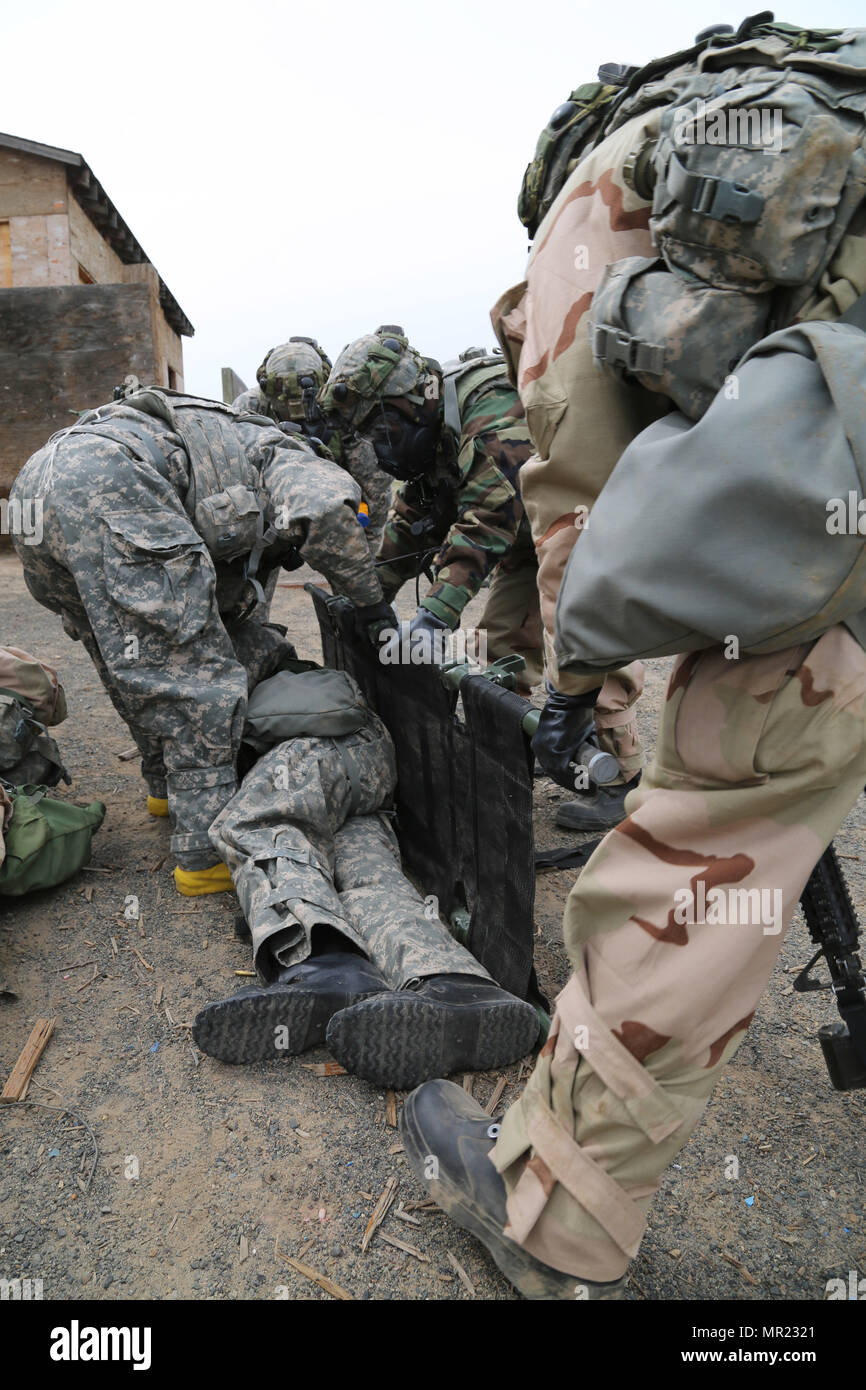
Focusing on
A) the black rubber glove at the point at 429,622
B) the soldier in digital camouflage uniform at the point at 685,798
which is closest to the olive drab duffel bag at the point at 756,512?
the soldier in digital camouflage uniform at the point at 685,798

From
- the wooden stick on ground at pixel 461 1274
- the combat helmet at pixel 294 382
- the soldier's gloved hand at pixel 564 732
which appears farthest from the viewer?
the combat helmet at pixel 294 382

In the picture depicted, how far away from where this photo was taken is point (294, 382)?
17.7ft

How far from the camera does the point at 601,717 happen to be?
139 inches

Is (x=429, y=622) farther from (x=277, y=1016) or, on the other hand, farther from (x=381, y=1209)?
(x=381, y=1209)

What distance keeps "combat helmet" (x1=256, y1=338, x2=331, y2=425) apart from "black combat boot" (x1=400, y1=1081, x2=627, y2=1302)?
4418 millimetres

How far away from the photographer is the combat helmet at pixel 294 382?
5406mm

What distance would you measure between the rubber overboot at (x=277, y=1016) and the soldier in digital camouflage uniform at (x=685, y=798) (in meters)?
0.76

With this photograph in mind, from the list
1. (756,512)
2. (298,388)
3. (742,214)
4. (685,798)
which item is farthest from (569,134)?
(298,388)

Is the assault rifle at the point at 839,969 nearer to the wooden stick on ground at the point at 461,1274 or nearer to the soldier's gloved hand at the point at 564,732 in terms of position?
the soldier's gloved hand at the point at 564,732

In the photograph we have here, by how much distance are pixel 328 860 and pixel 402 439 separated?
5.68ft

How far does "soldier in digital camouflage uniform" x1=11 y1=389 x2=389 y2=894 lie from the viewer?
2.94 meters

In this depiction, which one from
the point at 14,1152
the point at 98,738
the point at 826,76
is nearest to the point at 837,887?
the point at 826,76

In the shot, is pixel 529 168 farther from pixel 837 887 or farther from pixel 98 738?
pixel 98 738

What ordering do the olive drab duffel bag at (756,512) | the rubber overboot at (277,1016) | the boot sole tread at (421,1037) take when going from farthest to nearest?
the rubber overboot at (277,1016)
the boot sole tread at (421,1037)
the olive drab duffel bag at (756,512)
